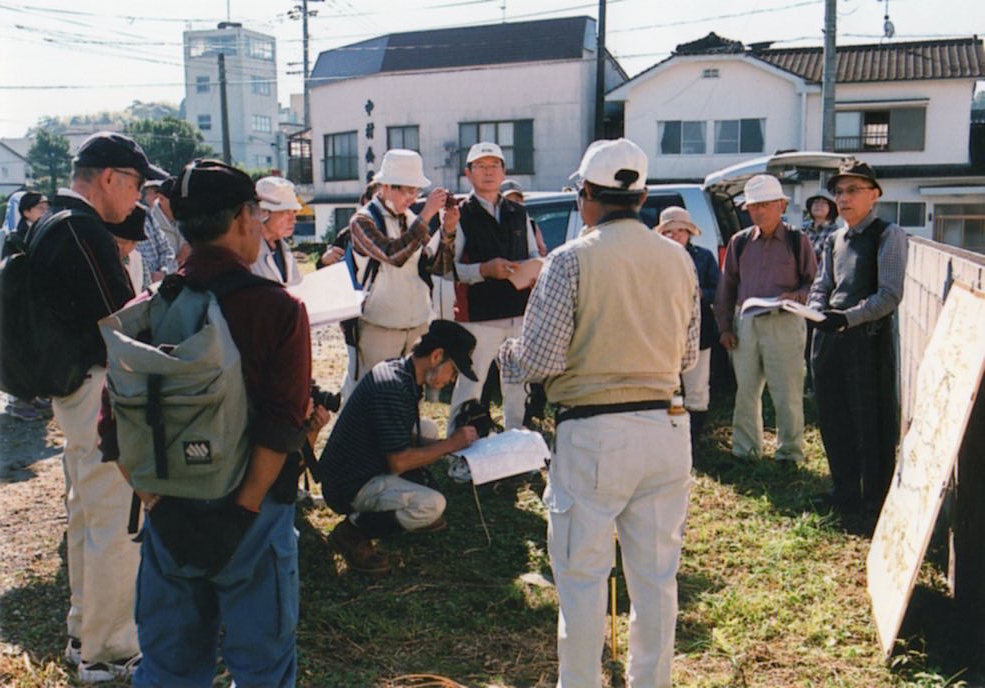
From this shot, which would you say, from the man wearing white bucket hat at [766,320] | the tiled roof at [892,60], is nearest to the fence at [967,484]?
the man wearing white bucket hat at [766,320]

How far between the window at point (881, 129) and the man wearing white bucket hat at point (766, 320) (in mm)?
23813

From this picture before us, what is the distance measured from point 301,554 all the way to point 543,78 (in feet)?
91.5

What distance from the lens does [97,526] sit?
333cm

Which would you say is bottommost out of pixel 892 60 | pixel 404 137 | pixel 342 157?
pixel 342 157

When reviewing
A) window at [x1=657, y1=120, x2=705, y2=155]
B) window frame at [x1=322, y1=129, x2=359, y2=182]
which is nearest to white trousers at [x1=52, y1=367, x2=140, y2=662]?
window at [x1=657, y1=120, x2=705, y2=155]

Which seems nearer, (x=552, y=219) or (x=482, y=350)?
(x=482, y=350)

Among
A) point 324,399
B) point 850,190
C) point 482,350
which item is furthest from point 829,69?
point 324,399

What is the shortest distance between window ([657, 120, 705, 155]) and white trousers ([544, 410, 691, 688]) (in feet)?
89.9

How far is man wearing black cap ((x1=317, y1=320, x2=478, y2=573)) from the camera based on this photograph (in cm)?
439

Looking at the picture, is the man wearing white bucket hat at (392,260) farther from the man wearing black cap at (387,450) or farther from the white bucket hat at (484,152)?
the man wearing black cap at (387,450)

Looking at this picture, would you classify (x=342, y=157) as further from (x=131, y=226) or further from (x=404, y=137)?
(x=131, y=226)

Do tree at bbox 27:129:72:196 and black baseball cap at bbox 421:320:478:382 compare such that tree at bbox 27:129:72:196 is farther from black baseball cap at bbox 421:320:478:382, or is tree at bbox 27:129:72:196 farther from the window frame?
black baseball cap at bbox 421:320:478:382

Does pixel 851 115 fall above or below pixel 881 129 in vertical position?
above

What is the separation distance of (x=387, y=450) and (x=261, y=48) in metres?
87.0
